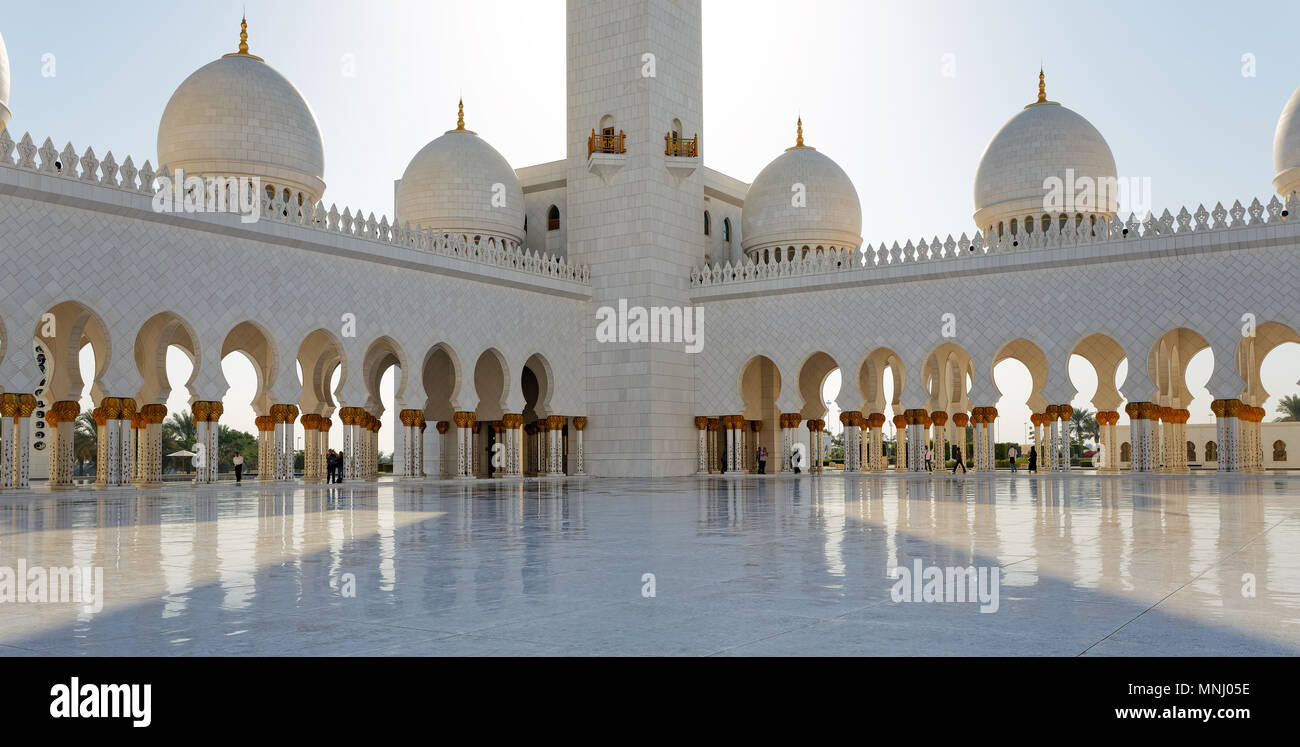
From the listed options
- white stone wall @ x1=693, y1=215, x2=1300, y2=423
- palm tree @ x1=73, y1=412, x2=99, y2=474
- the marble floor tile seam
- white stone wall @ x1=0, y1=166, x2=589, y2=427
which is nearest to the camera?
the marble floor tile seam

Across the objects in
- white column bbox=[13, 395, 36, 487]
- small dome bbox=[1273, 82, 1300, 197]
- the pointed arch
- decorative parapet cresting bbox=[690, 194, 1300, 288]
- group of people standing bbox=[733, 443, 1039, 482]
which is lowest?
group of people standing bbox=[733, 443, 1039, 482]

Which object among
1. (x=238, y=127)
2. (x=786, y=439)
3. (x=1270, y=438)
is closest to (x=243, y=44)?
(x=238, y=127)

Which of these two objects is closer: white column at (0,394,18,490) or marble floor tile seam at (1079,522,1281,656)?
marble floor tile seam at (1079,522,1281,656)

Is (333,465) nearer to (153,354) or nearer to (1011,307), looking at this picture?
(153,354)

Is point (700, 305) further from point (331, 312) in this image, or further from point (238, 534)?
point (238, 534)

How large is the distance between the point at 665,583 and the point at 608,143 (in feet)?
59.3

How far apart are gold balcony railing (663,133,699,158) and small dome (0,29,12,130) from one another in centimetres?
1134

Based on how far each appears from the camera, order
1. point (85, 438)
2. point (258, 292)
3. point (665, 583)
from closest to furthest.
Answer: point (665, 583) < point (258, 292) < point (85, 438)

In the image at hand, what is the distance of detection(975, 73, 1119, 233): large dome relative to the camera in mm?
21891

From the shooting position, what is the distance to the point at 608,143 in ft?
69.4

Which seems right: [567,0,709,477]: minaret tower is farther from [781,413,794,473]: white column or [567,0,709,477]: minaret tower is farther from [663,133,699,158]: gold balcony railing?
[781,413,794,473]: white column

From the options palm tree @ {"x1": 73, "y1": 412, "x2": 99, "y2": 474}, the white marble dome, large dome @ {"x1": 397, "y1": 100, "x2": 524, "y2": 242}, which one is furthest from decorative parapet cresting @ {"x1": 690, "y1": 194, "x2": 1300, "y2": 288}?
palm tree @ {"x1": 73, "y1": 412, "x2": 99, "y2": 474}

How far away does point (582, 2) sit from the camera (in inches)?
848
